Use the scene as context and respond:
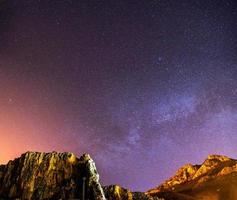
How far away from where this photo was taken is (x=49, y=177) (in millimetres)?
103188

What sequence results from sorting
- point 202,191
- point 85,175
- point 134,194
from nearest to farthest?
point 85,175, point 134,194, point 202,191

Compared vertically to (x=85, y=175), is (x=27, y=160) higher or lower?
higher

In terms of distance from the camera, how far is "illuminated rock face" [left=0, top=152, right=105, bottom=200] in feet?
319

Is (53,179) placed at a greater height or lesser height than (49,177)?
lesser

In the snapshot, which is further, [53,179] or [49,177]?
[49,177]

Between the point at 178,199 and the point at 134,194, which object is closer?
the point at 134,194

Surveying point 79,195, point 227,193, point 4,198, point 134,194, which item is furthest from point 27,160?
point 227,193

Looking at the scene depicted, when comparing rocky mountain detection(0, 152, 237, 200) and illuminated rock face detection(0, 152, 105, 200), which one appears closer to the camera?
rocky mountain detection(0, 152, 237, 200)

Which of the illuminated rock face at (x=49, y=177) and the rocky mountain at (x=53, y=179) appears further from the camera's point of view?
the illuminated rock face at (x=49, y=177)

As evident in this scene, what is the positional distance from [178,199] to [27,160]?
8693 centimetres

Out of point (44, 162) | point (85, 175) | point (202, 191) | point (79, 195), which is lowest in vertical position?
point (79, 195)

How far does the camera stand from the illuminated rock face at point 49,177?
9712 cm

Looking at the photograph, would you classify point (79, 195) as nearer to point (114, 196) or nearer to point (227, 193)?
point (114, 196)

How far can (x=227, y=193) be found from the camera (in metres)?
173
